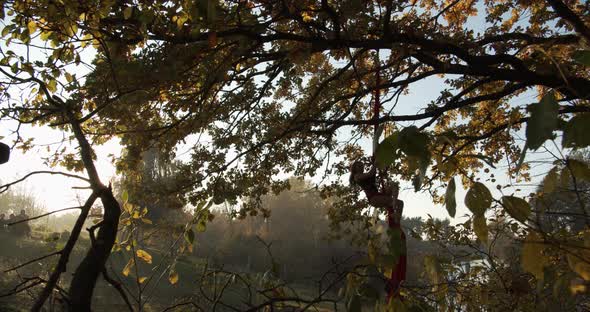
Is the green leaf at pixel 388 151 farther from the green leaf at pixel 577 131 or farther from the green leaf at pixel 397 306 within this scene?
the green leaf at pixel 397 306

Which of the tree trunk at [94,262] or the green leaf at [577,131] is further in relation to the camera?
the tree trunk at [94,262]

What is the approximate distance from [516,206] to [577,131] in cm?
25

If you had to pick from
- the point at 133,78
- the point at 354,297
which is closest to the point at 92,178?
the point at 354,297

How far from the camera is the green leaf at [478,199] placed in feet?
2.90

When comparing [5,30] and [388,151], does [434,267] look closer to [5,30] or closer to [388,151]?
[388,151]

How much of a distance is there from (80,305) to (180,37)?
8.68 feet

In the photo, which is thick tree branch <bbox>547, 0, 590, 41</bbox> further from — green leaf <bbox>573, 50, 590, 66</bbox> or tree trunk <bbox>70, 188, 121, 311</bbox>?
tree trunk <bbox>70, 188, 121, 311</bbox>

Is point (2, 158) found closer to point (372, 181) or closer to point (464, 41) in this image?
point (372, 181)

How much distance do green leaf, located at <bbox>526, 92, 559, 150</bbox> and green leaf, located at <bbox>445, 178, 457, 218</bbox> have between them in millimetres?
273

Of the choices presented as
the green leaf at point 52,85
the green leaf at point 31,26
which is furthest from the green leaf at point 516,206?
the green leaf at point 52,85

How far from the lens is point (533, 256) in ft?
3.15

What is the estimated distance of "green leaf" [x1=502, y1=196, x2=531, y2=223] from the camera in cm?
90

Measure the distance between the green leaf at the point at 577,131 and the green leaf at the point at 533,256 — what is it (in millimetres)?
332

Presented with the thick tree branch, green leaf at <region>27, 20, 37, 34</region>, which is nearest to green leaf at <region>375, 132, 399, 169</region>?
green leaf at <region>27, 20, 37, 34</region>
